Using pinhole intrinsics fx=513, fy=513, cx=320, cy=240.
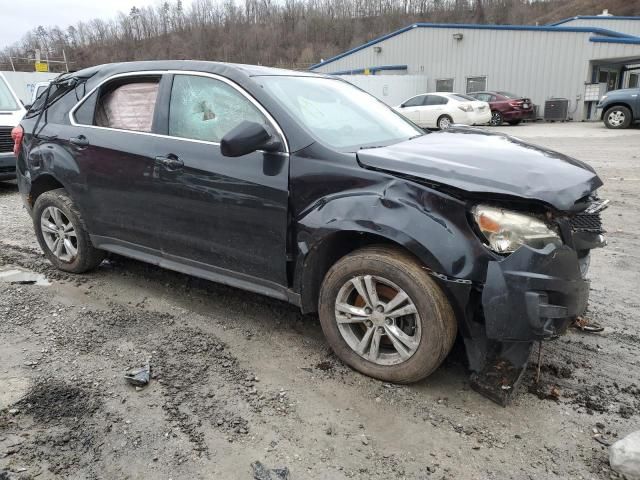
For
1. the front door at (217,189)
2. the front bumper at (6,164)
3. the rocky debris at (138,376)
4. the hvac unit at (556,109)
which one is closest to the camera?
the rocky debris at (138,376)

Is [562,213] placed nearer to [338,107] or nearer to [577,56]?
[338,107]

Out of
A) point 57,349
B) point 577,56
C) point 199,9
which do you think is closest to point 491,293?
point 57,349

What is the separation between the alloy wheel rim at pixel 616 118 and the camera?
58.9 feet

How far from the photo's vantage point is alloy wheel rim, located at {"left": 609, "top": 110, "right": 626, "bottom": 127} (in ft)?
58.9

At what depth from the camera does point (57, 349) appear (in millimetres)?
3385

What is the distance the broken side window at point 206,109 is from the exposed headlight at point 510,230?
4.98 ft

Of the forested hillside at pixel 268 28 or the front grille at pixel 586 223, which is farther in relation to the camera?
the forested hillside at pixel 268 28

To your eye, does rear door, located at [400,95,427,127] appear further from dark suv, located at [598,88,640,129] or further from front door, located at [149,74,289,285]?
front door, located at [149,74,289,285]

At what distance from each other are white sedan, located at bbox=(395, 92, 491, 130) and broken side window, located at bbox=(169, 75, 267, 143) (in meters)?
16.5

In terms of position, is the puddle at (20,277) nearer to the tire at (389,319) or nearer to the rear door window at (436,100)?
the tire at (389,319)

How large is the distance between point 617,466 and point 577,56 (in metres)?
26.3

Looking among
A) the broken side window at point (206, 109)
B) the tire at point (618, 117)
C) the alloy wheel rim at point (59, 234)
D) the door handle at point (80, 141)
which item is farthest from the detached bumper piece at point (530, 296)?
the tire at point (618, 117)

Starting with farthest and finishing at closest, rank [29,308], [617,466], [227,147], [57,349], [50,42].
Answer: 1. [50,42]
2. [29,308]
3. [57,349]
4. [227,147]
5. [617,466]

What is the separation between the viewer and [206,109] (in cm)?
355
